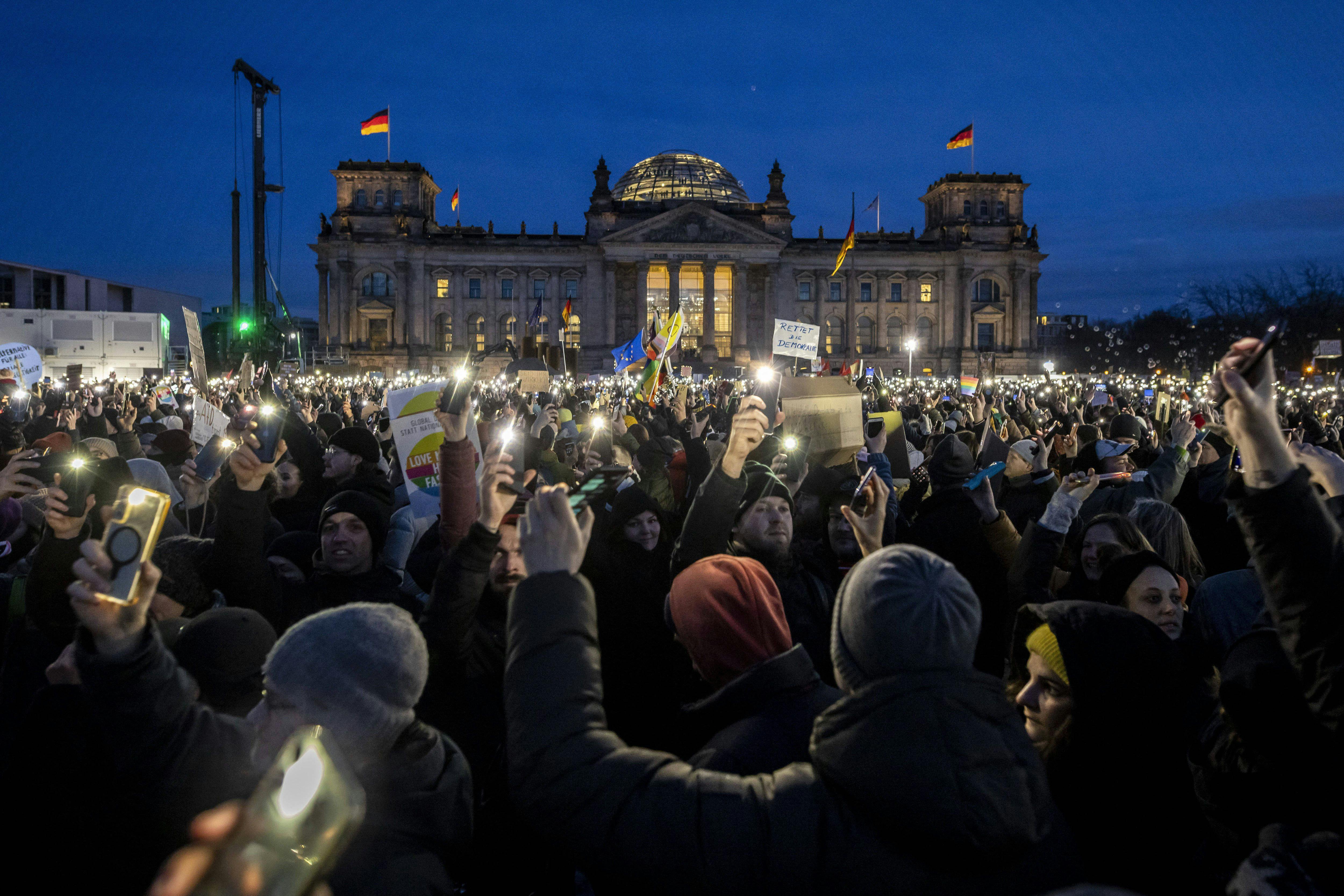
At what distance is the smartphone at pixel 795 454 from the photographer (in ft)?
19.0

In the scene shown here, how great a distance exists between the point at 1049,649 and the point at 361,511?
2919mm

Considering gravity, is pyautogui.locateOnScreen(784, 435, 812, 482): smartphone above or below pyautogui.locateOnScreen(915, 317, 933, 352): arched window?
below

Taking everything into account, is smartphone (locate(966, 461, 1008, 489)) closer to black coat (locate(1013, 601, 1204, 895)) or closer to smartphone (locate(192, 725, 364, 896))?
black coat (locate(1013, 601, 1204, 895))

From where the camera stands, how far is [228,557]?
3.43m

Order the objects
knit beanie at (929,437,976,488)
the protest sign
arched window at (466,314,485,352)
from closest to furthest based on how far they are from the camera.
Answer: knit beanie at (929,437,976,488)
the protest sign
arched window at (466,314,485,352)

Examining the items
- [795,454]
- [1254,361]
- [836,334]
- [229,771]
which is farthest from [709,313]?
[229,771]

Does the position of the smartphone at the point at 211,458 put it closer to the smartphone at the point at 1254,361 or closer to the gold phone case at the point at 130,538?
the gold phone case at the point at 130,538

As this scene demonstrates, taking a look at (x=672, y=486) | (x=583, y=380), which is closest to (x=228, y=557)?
(x=672, y=486)

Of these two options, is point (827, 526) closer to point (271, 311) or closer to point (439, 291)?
point (271, 311)

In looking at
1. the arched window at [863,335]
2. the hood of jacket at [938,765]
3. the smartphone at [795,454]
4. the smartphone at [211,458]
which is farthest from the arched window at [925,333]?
the hood of jacket at [938,765]

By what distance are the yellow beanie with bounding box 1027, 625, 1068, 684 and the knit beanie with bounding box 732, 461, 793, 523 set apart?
1.49m

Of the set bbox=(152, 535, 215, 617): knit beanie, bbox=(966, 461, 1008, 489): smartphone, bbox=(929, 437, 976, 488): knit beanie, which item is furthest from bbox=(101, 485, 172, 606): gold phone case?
bbox=(929, 437, 976, 488): knit beanie

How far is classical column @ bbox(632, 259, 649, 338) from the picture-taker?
6738 cm

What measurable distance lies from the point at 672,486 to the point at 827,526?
9.46 ft
